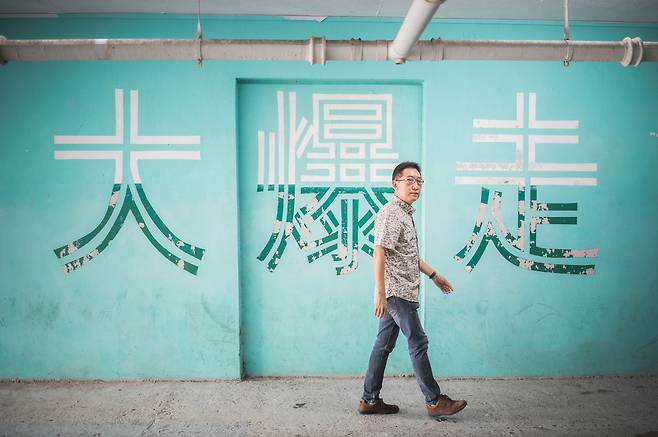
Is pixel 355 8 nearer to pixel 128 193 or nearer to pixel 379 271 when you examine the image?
pixel 379 271

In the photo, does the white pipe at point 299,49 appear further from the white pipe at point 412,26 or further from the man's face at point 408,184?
the man's face at point 408,184

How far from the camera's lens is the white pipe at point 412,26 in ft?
8.21

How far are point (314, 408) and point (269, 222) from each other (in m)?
1.58

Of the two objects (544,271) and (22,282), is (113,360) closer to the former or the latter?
(22,282)

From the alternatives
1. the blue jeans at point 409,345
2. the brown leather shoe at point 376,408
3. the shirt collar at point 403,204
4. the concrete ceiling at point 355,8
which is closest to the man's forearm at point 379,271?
the blue jeans at point 409,345

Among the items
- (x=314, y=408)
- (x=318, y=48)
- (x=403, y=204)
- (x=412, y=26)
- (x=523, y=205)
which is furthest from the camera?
(x=523, y=205)

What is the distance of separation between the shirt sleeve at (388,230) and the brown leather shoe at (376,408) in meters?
1.17

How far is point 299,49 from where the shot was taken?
3.15 metres

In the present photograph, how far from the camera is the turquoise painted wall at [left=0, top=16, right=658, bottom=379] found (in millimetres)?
4141

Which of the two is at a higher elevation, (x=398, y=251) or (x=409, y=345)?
(x=398, y=251)

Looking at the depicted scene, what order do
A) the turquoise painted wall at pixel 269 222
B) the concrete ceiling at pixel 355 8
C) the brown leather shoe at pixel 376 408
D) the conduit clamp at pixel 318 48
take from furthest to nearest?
1. the turquoise painted wall at pixel 269 222
2. the concrete ceiling at pixel 355 8
3. the brown leather shoe at pixel 376 408
4. the conduit clamp at pixel 318 48

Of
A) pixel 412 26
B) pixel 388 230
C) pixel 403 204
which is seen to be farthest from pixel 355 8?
pixel 388 230

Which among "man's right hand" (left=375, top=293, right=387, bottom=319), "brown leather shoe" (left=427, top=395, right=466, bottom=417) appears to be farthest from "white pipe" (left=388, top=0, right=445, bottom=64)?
"brown leather shoe" (left=427, top=395, right=466, bottom=417)

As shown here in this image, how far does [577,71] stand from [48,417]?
505 centimetres
